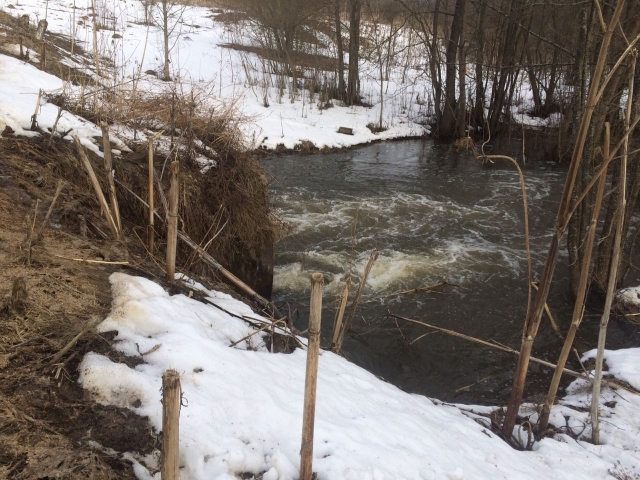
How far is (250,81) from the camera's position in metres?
15.4

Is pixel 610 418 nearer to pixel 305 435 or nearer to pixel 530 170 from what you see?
pixel 305 435

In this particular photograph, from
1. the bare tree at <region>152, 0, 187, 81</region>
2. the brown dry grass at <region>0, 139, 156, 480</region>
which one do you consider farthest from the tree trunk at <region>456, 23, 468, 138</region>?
the brown dry grass at <region>0, 139, 156, 480</region>

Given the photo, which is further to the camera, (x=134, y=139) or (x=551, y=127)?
(x=551, y=127)

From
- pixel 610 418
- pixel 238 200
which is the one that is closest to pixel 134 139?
pixel 238 200

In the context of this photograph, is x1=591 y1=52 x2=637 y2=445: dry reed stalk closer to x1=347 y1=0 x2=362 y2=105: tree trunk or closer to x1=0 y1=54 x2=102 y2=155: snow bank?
x1=0 y1=54 x2=102 y2=155: snow bank

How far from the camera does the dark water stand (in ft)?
15.5

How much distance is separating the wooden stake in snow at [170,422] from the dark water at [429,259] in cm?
312

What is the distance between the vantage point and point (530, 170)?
11.5 meters

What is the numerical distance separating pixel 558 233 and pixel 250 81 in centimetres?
1437

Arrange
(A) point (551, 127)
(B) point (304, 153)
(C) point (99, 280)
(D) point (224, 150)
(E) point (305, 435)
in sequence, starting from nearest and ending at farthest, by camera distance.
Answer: (E) point (305, 435) < (C) point (99, 280) < (D) point (224, 150) < (B) point (304, 153) < (A) point (551, 127)

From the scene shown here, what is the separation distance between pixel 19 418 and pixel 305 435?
1.09 metres

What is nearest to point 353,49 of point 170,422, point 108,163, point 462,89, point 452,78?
point 452,78

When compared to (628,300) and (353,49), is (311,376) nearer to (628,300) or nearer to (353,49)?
(628,300)

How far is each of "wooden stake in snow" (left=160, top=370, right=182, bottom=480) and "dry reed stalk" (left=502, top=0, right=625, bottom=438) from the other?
183 cm
